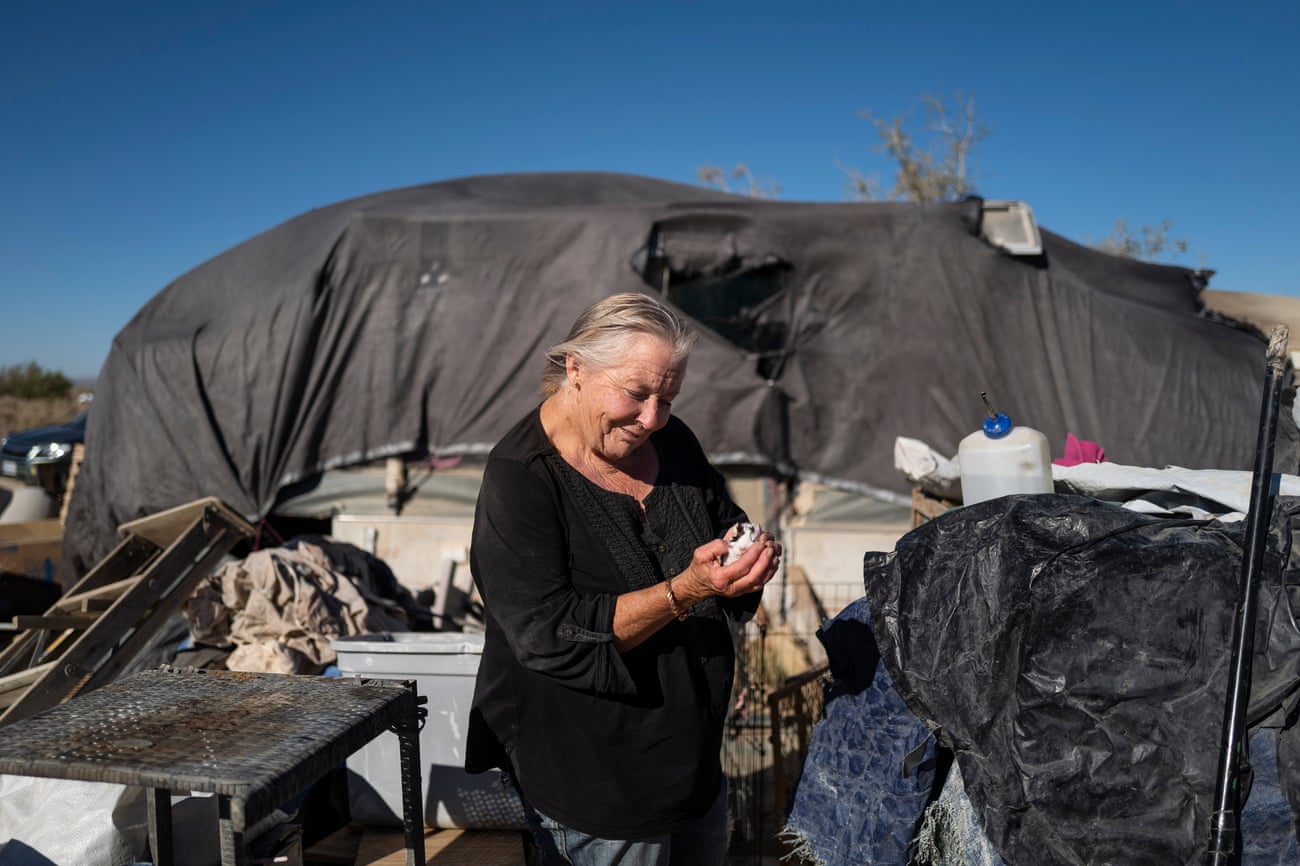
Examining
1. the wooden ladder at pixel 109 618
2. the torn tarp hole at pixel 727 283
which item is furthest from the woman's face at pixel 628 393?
the torn tarp hole at pixel 727 283

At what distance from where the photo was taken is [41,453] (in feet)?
36.4

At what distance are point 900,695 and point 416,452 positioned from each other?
16.4ft

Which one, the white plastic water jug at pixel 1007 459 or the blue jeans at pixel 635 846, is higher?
the white plastic water jug at pixel 1007 459

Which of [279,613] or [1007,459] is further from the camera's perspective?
[279,613]

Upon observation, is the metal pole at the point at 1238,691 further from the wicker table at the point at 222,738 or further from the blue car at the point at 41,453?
the blue car at the point at 41,453

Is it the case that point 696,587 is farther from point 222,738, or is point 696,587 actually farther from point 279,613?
point 279,613

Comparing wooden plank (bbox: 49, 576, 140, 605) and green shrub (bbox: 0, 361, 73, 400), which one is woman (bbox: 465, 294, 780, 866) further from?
green shrub (bbox: 0, 361, 73, 400)

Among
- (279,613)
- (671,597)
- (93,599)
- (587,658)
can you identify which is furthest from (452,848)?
(93,599)

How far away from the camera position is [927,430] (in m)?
6.26

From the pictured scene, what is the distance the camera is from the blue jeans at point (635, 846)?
72.2 inches

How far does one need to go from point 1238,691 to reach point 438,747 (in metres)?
2.33

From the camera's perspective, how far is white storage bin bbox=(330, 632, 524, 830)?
2.99 m

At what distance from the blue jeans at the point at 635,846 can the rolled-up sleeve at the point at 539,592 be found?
1.18 ft

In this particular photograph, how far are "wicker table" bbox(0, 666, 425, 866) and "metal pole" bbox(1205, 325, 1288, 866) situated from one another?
163 cm
